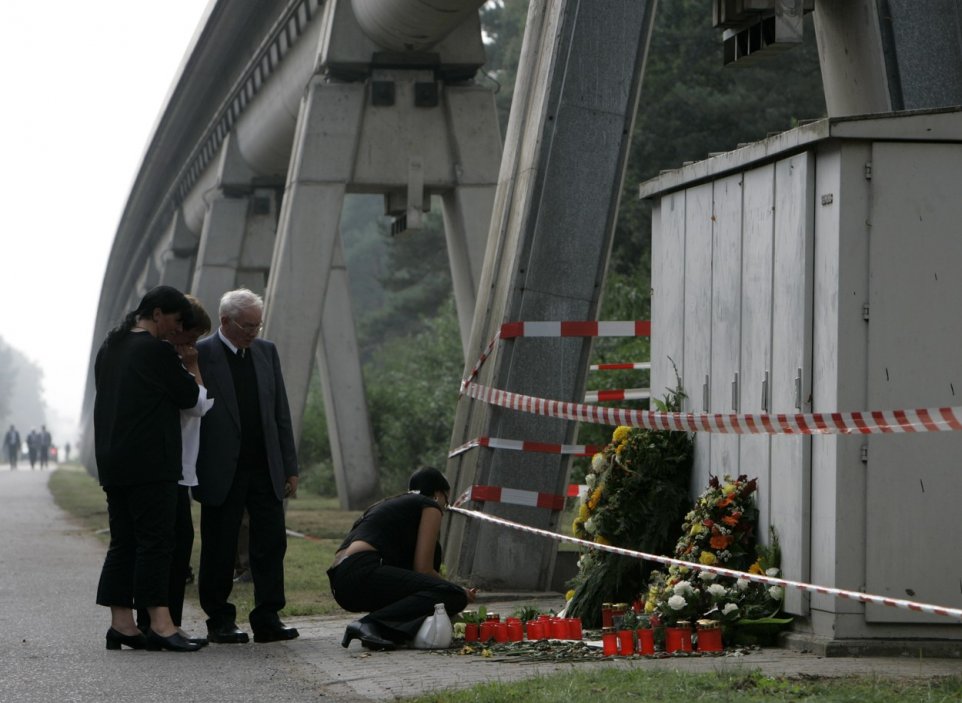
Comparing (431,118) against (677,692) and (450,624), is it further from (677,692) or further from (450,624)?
(677,692)

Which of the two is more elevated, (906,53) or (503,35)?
(503,35)

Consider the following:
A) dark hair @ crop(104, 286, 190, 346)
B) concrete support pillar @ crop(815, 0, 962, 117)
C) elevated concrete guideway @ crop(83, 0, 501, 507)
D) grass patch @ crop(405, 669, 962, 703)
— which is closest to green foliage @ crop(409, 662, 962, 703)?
grass patch @ crop(405, 669, 962, 703)

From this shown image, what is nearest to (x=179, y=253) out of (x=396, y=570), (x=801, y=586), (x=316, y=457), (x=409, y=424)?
(x=316, y=457)

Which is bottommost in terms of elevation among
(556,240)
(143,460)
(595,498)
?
(143,460)

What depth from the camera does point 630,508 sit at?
30.6 ft

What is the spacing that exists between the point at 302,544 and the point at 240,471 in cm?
785

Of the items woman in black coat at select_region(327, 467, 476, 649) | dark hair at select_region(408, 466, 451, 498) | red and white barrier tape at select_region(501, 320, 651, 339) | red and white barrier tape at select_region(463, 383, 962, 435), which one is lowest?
woman in black coat at select_region(327, 467, 476, 649)

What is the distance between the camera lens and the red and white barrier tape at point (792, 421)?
6.93 m

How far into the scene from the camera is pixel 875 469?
7.62m

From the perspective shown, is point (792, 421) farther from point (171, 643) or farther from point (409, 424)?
point (409, 424)

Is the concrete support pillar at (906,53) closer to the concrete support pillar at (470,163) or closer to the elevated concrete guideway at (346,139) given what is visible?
the elevated concrete guideway at (346,139)

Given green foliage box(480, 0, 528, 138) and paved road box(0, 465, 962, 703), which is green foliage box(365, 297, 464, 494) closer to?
paved road box(0, 465, 962, 703)

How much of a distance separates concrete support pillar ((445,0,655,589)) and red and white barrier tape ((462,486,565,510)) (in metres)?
0.04

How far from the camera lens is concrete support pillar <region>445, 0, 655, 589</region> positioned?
38.4ft
